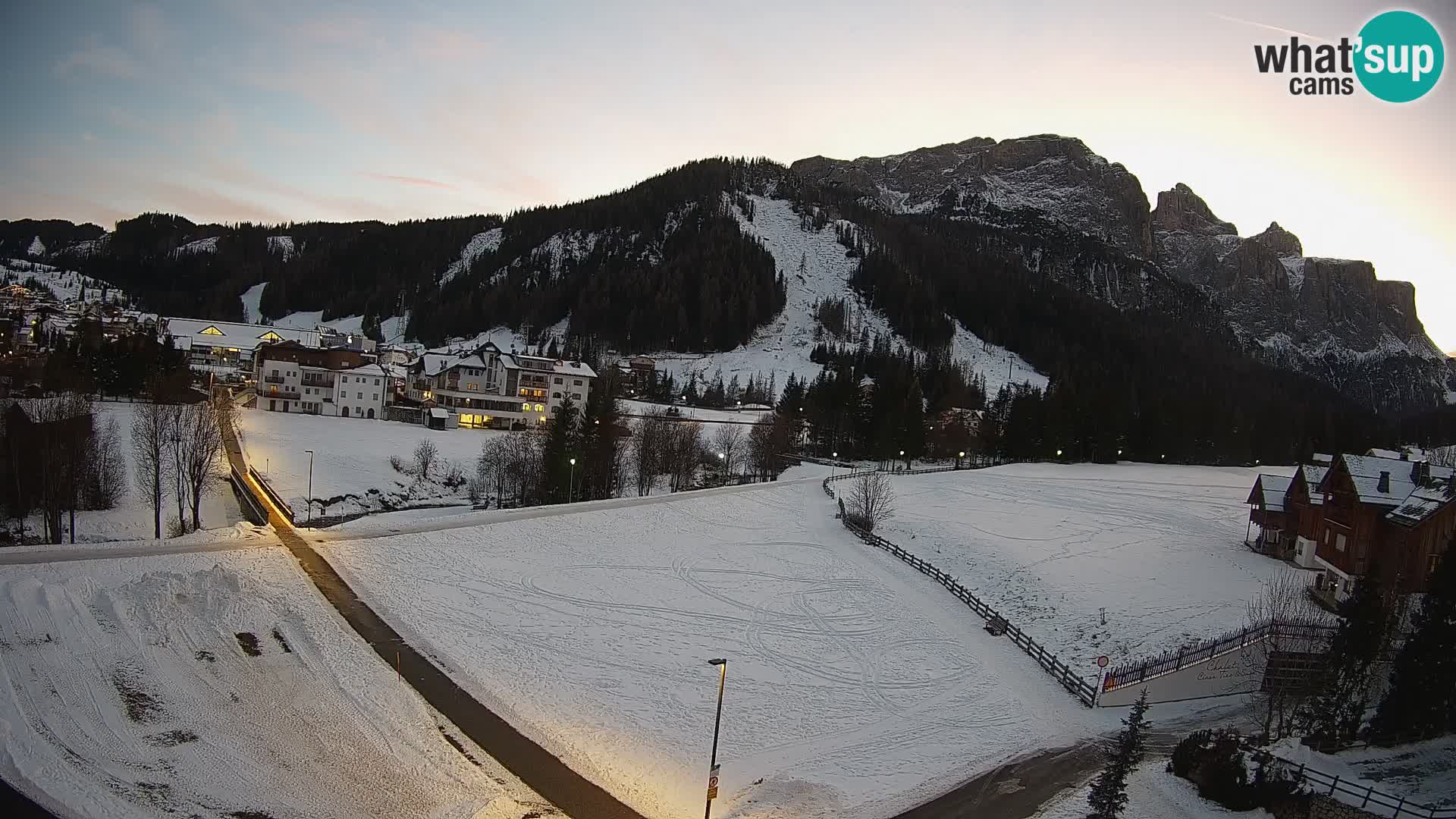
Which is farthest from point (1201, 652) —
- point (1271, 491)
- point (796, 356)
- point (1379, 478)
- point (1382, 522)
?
point (796, 356)

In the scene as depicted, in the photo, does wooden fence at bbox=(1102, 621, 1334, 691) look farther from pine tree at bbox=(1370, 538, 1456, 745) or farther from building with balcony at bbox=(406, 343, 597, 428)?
building with balcony at bbox=(406, 343, 597, 428)

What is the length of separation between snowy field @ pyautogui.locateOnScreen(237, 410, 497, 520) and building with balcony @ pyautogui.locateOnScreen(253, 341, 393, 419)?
19.5 ft

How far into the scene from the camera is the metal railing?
17328mm

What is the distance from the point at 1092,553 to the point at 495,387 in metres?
69.2

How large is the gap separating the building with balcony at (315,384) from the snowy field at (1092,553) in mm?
61706

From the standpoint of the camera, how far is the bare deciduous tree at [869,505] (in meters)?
51.1

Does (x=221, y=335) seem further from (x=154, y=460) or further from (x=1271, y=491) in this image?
(x=1271, y=491)

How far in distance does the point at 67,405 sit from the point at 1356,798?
209 feet

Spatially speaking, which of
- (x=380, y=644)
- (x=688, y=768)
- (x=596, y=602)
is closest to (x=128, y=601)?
(x=380, y=644)

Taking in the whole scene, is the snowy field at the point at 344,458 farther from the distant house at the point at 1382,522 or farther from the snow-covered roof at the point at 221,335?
the distant house at the point at 1382,522

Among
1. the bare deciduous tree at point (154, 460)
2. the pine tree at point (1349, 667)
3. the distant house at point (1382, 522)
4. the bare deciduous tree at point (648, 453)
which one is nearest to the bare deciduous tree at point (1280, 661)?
the pine tree at point (1349, 667)

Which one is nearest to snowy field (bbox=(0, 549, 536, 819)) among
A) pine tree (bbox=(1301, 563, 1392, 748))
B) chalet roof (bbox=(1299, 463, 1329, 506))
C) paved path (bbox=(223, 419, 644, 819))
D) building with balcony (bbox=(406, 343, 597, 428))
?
paved path (bbox=(223, 419, 644, 819))

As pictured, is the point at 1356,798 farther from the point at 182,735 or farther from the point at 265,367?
the point at 265,367

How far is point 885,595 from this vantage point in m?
38.7
